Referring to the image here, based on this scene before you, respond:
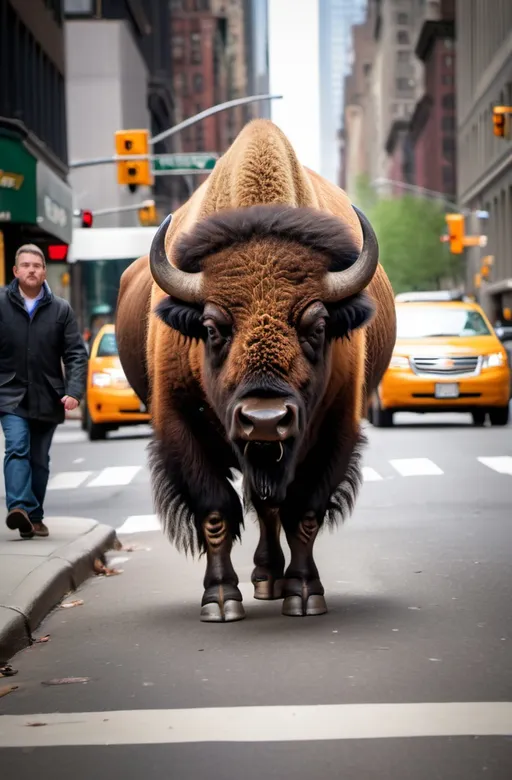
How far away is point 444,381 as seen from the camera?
946 inches

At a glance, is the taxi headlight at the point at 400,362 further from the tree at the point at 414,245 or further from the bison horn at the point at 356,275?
the tree at the point at 414,245

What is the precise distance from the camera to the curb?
7.54 meters

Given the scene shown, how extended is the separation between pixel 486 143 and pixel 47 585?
88.9 m

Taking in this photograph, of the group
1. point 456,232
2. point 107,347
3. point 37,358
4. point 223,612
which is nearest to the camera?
point 223,612

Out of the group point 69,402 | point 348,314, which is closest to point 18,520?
point 69,402

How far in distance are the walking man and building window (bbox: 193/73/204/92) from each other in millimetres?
180709

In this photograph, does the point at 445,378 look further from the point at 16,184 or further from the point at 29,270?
the point at 16,184

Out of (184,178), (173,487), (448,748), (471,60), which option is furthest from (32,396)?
(184,178)

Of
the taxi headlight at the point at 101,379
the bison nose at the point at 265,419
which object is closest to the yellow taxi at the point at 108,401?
the taxi headlight at the point at 101,379

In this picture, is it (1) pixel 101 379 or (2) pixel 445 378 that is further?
(1) pixel 101 379

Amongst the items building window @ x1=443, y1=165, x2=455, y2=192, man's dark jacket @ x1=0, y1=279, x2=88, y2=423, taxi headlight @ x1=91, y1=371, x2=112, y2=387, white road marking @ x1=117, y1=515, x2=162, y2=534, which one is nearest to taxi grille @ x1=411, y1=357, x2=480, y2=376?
taxi headlight @ x1=91, y1=371, x2=112, y2=387

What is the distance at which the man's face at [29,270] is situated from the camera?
1077 centimetres

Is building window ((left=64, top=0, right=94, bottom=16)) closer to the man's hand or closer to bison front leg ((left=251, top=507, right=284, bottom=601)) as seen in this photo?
the man's hand

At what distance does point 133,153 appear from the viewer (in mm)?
34500
